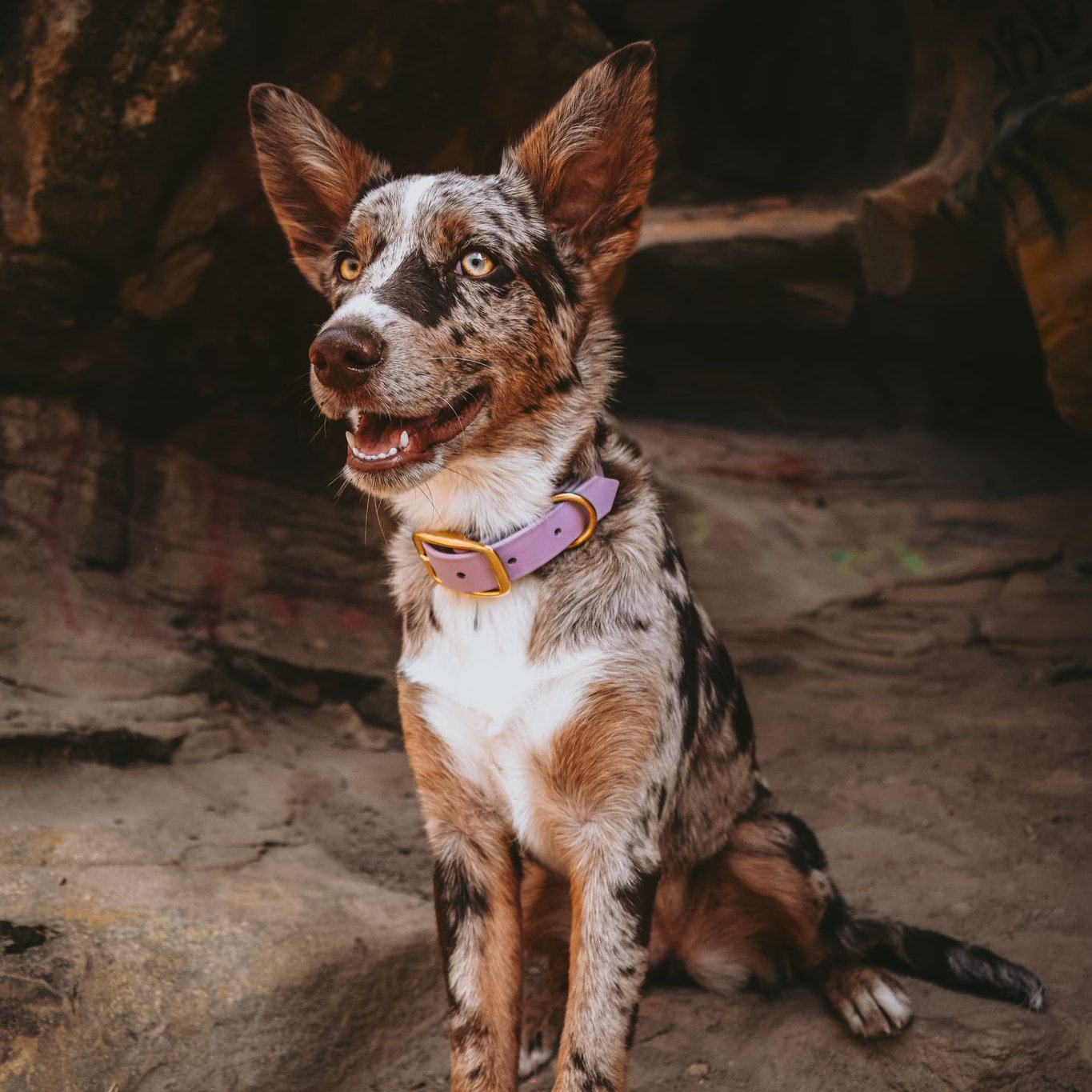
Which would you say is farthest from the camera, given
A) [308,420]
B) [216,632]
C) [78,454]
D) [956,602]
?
[956,602]

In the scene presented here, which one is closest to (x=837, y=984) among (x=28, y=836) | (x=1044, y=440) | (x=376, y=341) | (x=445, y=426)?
(x=445, y=426)

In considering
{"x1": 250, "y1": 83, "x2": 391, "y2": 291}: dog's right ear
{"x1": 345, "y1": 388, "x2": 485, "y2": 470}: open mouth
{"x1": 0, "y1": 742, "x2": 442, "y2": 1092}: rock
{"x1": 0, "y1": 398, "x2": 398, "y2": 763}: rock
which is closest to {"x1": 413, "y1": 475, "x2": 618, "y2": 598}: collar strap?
{"x1": 345, "y1": 388, "x2": 485, "y2": 470}: open mouth

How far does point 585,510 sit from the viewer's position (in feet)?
8.20

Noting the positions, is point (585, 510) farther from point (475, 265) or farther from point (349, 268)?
point (349, 268)

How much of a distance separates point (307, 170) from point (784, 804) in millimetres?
2986

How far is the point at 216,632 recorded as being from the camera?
14.5 feet

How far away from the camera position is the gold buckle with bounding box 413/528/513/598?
2.43 meters

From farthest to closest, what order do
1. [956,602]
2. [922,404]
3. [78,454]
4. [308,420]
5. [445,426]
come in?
[922,404], [956,602], [308,420], [78,454], [445,426]

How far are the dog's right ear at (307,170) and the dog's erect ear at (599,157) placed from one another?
1.47 ft

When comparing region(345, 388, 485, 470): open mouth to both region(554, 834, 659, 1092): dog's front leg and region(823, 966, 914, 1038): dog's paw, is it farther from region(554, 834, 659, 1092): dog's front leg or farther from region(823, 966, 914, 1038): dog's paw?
region(823, 966, 914, 1038): dog's paw

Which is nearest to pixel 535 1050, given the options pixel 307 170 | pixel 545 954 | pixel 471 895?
pixel 545 954

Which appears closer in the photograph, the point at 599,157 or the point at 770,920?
the point at 599,157

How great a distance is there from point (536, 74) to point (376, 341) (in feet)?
8.29

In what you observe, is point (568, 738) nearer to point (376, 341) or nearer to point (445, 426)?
point (445, 426)
